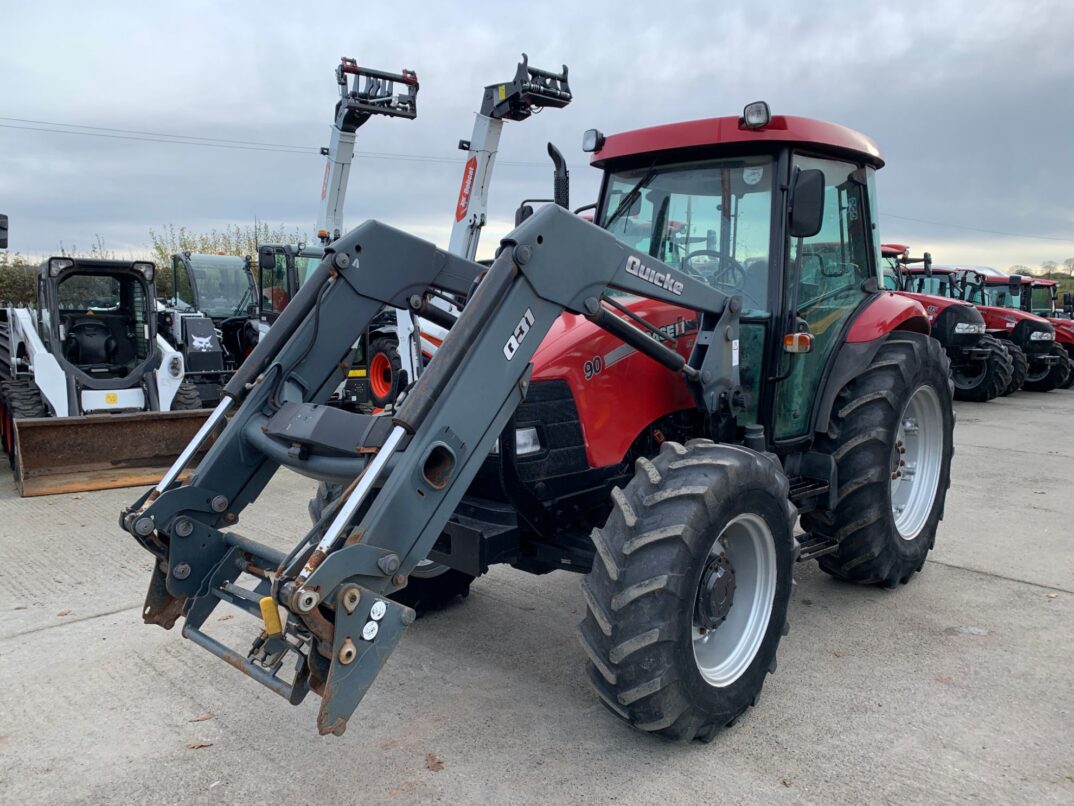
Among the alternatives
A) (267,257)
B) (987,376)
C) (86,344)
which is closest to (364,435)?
(86,344)

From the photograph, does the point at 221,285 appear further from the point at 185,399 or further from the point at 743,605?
the point at 743,605

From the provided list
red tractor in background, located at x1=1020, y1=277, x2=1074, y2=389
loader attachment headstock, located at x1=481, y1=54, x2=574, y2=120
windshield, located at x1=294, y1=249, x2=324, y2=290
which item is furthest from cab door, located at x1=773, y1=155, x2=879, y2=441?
red tractor in background, located at x1=1020, y1=277, x2=1074, y2=389

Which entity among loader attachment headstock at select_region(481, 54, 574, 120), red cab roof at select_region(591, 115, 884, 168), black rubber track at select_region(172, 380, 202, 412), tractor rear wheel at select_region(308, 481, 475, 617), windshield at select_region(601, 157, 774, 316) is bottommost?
tractor rear wheel at select_region(308, 481, 475, 617)

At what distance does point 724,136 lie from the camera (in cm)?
404

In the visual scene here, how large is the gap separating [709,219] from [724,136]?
397 mm

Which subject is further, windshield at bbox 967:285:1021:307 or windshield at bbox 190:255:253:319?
windshield at bbox 967:285:1021:307

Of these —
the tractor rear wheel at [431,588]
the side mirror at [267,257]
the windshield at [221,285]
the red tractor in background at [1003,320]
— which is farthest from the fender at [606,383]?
the red tractor in background at [1003,320]

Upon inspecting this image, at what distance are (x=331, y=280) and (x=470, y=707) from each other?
188 cm

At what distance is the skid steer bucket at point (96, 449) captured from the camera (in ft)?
24.0

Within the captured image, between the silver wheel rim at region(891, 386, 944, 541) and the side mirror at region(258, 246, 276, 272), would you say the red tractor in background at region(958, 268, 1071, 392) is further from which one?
the side mirror at region(258, 246, 276, 272)

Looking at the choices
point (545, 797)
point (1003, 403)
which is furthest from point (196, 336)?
point (1003, 403)

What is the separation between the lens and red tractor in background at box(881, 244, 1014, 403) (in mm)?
13359

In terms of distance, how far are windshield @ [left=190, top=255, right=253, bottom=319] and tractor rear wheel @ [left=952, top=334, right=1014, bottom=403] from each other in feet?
37.4

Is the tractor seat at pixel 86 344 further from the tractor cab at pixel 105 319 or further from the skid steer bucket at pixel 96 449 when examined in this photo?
the skid steer bucket at pixel 96 449
